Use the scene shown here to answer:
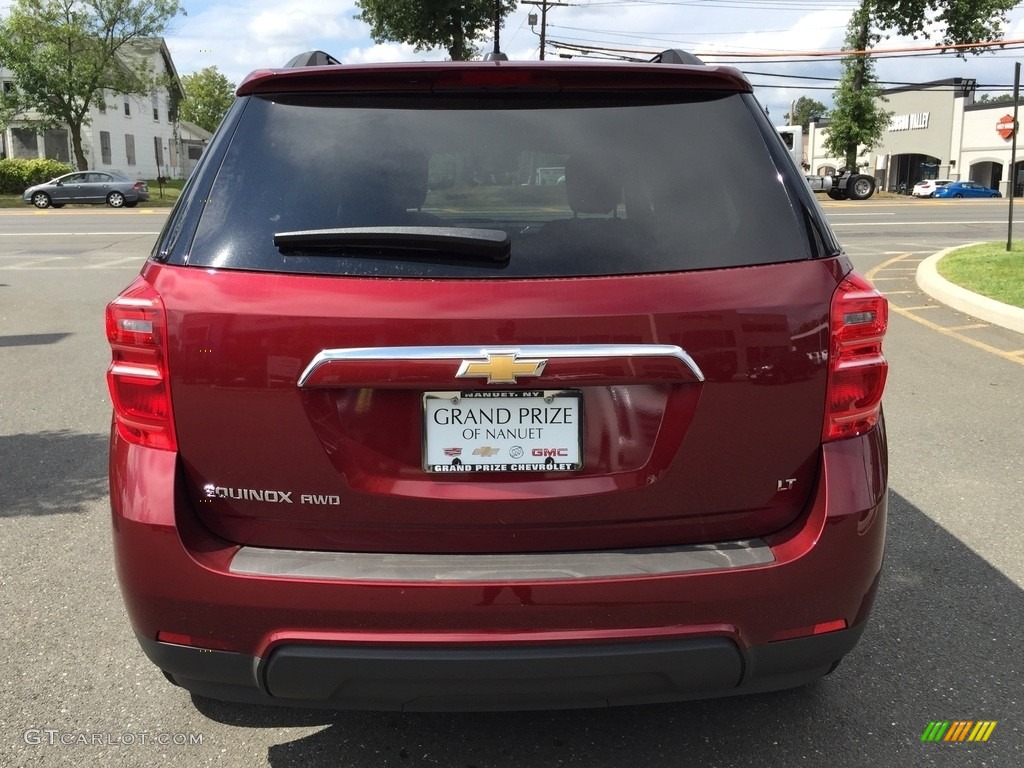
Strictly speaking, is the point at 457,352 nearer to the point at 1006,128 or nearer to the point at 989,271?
the point at 989,271

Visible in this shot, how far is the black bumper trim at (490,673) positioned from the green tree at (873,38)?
4239cm

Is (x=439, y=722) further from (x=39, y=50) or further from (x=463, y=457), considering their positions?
(x=39, y=50)

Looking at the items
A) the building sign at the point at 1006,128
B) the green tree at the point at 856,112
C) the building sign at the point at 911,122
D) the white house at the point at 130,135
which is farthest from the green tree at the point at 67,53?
the building sign at the point at 911,122

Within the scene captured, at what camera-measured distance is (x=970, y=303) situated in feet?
32.4

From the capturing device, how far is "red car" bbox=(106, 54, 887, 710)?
202 centimetres

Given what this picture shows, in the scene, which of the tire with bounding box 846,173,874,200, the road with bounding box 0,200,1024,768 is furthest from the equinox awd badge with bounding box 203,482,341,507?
the tire with bounding box 846,173,874,200

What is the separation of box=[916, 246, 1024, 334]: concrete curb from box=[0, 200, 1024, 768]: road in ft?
11.5

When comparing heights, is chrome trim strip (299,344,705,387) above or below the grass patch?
above

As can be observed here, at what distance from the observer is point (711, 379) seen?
205cm

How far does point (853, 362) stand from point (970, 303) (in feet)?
28.8

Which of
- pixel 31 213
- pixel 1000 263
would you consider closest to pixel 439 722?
pixel 1000 263

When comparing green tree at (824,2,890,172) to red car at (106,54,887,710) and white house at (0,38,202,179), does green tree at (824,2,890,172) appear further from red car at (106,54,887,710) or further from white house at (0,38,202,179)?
red car at (106,54,887,710)

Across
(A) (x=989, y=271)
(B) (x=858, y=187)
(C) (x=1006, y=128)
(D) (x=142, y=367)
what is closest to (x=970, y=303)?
(A) (x=989, y=271)

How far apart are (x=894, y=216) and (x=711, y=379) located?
2626 centimetres
